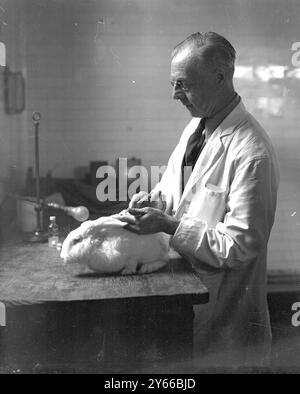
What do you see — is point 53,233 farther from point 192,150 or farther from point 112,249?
point 192,150

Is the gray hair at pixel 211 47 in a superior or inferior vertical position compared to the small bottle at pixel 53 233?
superior

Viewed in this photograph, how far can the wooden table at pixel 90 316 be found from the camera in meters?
1.26

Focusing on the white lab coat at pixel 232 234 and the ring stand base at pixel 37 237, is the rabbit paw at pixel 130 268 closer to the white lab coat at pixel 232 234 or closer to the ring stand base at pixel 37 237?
the white lab coat at pixel 232 234

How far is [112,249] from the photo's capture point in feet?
4.66

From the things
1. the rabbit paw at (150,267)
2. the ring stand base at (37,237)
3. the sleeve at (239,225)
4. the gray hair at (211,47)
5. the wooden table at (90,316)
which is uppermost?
the gray hair at (211,47)

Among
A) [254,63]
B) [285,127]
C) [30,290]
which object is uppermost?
[254,63]

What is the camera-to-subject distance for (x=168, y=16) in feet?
5.16

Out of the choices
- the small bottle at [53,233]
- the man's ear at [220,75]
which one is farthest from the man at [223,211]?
the small bottle at [53,233]

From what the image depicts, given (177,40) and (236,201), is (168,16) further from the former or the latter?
(236,201)

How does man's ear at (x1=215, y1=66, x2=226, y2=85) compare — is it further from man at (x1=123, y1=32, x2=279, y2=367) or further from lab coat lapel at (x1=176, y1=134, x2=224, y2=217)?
lab coat lapel at (x1=176, y1=134, x2=224, y2=217)

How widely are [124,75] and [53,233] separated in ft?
2.19

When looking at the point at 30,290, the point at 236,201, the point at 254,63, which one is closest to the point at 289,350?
the point at 236,201
